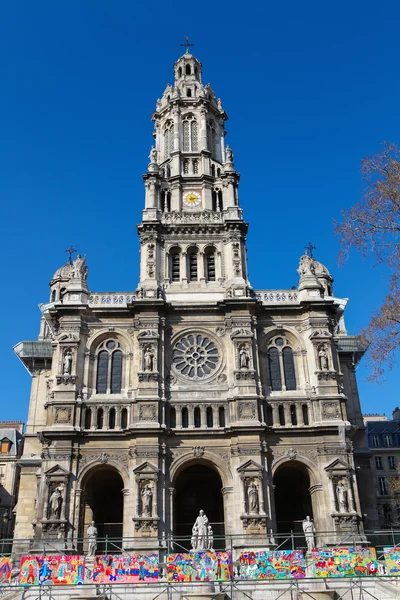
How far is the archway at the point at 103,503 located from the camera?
3309 cm

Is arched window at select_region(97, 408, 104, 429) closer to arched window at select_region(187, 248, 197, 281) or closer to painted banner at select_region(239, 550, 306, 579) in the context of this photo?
arched window at select_region(187, 248, 197, 281)

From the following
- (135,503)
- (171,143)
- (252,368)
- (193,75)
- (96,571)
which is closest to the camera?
(96,571)

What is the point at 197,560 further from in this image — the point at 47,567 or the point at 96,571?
the point at 47,567

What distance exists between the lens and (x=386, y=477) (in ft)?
193

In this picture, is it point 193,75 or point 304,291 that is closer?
point 304,291

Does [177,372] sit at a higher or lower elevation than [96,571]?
higher

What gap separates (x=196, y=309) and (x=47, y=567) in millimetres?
18547

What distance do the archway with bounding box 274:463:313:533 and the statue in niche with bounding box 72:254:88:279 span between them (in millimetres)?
17845

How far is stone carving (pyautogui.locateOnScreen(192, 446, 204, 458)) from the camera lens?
108 feet

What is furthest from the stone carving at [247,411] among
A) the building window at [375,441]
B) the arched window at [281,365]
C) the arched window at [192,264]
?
the building window at [375,441]

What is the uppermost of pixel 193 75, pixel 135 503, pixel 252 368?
pixel 193 75

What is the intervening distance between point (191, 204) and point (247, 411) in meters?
17.3

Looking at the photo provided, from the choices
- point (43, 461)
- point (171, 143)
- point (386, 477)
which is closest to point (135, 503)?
point (43, 461)

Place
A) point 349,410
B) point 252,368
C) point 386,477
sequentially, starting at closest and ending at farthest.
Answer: point 252,368 < point 349,410 < point 386,477
